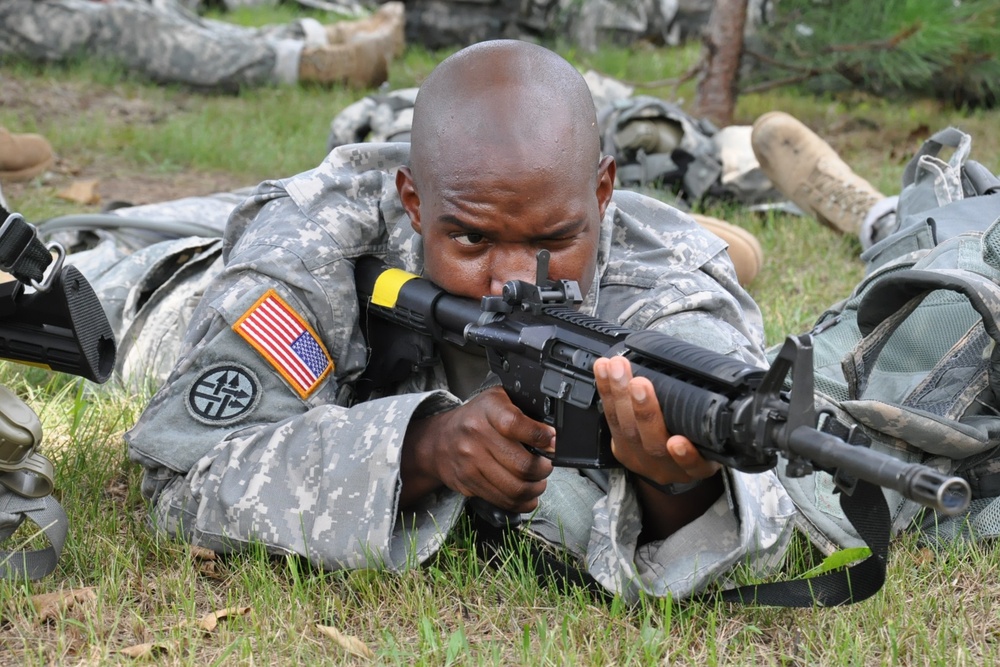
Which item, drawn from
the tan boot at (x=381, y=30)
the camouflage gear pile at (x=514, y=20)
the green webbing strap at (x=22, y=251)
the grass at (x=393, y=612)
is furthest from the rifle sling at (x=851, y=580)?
the camouflage gear pile at (x=514, y=20)

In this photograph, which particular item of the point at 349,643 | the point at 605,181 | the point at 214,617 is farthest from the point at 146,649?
the point at 605,181

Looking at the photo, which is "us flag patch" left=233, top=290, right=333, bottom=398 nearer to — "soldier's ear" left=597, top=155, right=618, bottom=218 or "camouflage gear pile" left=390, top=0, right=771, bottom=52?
"soldier's ear" left=597, top=155, right=618, bottom=218

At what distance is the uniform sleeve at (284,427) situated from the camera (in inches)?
95.8

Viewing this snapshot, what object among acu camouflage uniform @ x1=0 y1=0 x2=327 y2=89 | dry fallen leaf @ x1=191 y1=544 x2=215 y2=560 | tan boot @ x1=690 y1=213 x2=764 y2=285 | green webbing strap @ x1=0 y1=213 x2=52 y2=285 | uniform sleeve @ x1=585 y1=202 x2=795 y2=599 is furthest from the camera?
acu camouflage uniform @ x1=0 y1=0 x2=327 y2=89

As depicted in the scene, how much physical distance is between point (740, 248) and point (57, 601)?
9.76 ft

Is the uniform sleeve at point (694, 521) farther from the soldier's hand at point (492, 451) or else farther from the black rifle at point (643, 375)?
the black rifle at point (643, 375)

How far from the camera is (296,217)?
9.05 ft

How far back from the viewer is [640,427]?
1.93 metres

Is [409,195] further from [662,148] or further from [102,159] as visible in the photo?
[102,159]

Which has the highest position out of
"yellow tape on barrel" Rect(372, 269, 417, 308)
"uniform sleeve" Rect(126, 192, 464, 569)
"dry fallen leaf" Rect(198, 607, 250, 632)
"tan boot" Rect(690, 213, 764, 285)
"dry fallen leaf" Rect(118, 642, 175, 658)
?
"yellow tape on barrel" Rect(372, 269, 417, 308)

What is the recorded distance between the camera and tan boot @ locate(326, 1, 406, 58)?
9.15 m

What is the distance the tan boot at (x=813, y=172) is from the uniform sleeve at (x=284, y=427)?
9.59 feet

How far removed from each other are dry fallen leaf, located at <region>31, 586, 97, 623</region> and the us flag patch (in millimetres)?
599

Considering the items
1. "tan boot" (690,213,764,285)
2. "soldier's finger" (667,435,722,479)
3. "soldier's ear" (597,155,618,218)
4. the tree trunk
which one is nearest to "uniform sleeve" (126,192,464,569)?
"soldier's ear" (597,155,618,218)
